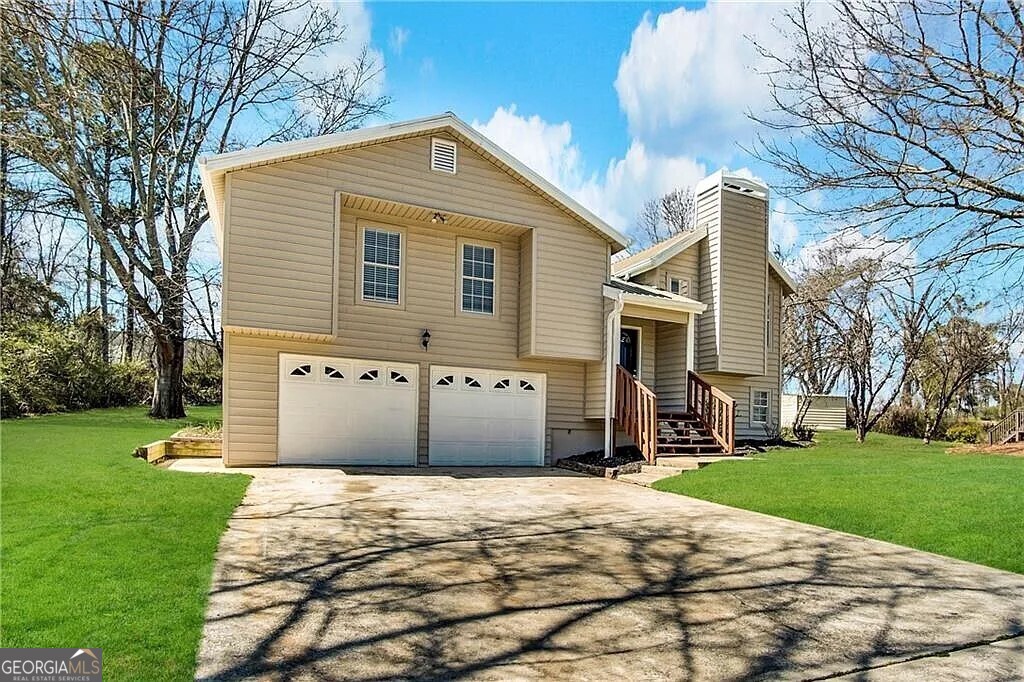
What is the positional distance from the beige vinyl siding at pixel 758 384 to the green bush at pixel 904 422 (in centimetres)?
892

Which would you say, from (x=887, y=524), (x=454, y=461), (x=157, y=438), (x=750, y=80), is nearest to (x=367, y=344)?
(x=454, y=461)

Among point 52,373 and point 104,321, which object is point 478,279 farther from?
point 104,321

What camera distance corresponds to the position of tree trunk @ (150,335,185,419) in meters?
19.1

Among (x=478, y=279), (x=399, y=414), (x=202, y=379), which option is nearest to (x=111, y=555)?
(x=399, y=414)

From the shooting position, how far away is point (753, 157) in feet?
29.2

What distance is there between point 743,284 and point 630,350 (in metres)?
3.59

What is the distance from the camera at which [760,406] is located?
61.0 feet

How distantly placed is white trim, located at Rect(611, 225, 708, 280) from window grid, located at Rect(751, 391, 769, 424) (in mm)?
4599

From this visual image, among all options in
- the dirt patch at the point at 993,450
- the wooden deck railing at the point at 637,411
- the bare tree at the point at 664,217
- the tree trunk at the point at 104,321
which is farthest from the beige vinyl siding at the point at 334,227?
the bare tree at the point at 664,217

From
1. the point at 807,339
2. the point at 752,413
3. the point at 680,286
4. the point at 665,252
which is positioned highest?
the point at 665,252

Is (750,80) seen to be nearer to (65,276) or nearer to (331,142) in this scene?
(331,142)

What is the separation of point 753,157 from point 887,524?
4769 millimetres

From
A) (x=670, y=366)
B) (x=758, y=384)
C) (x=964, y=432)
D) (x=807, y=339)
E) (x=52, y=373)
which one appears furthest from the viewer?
(x=807, y=339)

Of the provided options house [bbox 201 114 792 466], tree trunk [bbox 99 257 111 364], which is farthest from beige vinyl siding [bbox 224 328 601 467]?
tree trunk [bbox 99 257 111 364]
